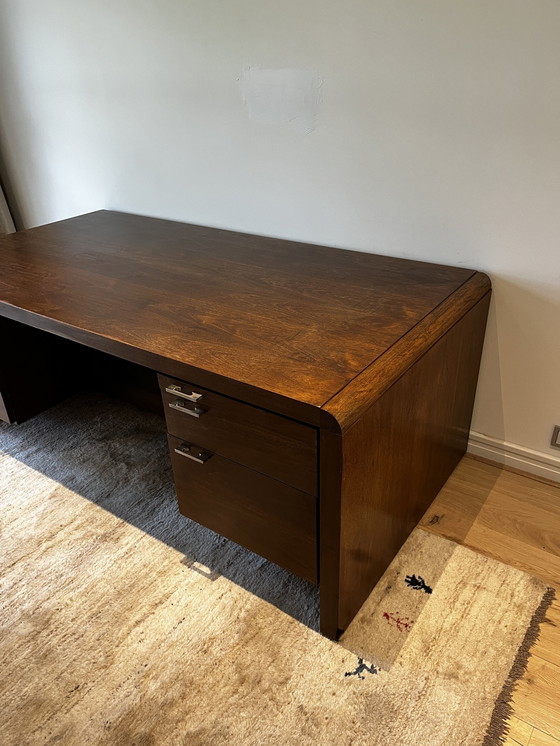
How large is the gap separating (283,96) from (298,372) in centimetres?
93

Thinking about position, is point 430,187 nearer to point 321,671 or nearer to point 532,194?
point 532,194

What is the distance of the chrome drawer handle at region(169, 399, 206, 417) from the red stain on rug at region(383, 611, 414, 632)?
610 mm

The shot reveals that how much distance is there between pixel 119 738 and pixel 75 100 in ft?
6.64

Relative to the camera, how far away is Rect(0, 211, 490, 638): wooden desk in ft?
3.40

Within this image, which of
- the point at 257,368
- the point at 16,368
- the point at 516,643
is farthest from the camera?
the point at 16,368

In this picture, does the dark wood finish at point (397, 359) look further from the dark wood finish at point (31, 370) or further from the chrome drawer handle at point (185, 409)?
the dark wood finish at point (31, 370)

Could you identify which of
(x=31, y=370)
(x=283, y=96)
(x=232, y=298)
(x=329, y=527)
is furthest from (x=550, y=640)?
(x=31, y=370)

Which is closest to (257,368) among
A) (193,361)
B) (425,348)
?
(193,361)

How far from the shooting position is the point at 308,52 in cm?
149

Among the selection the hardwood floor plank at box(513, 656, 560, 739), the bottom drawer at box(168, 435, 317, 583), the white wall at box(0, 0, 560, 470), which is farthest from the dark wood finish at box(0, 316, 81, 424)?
the hardwood floor plank at box(513, 656, 560, 739)

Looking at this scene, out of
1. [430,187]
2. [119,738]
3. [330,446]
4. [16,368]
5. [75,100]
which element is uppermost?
[75,100]

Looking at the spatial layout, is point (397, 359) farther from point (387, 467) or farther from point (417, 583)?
point (417, 583)

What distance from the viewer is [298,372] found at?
106cm

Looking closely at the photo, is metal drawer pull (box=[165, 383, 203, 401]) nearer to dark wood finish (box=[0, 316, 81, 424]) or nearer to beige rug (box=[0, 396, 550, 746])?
beige rug (box=[0, 396, 550, 746])
